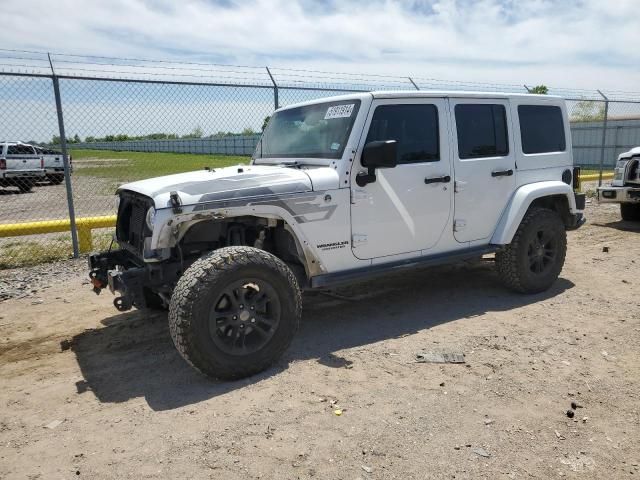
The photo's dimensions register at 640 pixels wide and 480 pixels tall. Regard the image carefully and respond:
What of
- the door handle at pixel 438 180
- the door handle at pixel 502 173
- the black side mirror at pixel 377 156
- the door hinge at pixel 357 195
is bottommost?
the door hinge at pixel 357 195

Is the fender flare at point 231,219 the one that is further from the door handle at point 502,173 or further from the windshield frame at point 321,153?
the door handle at point 502,173

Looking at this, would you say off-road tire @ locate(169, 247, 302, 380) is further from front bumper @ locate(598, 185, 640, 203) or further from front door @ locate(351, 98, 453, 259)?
front bumper @ locate(598, 185, 640, 203)

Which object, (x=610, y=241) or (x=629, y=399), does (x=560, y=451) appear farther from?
(x=610, y=241)

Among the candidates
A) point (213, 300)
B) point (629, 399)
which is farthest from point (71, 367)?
point (629, 399)

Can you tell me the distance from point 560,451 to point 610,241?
21.1ft

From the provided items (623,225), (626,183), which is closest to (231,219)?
(626,183)

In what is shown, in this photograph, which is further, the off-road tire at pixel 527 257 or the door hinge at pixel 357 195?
the off-road tire at pixel 527 257

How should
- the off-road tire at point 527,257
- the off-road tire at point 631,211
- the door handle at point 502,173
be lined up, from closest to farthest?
the door handle at point 502,173, the off-road tire at point 527,257, the off-road tire at point 631,211

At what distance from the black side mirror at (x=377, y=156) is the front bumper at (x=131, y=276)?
5.40 ft

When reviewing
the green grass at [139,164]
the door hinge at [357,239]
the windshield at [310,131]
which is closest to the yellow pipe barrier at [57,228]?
the windshield at [310,131]

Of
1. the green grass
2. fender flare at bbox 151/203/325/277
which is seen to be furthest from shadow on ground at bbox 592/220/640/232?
the green grass

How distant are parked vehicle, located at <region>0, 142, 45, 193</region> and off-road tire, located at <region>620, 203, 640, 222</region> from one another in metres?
17.5

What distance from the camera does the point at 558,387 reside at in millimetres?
3646

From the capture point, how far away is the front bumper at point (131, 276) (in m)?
3.84
